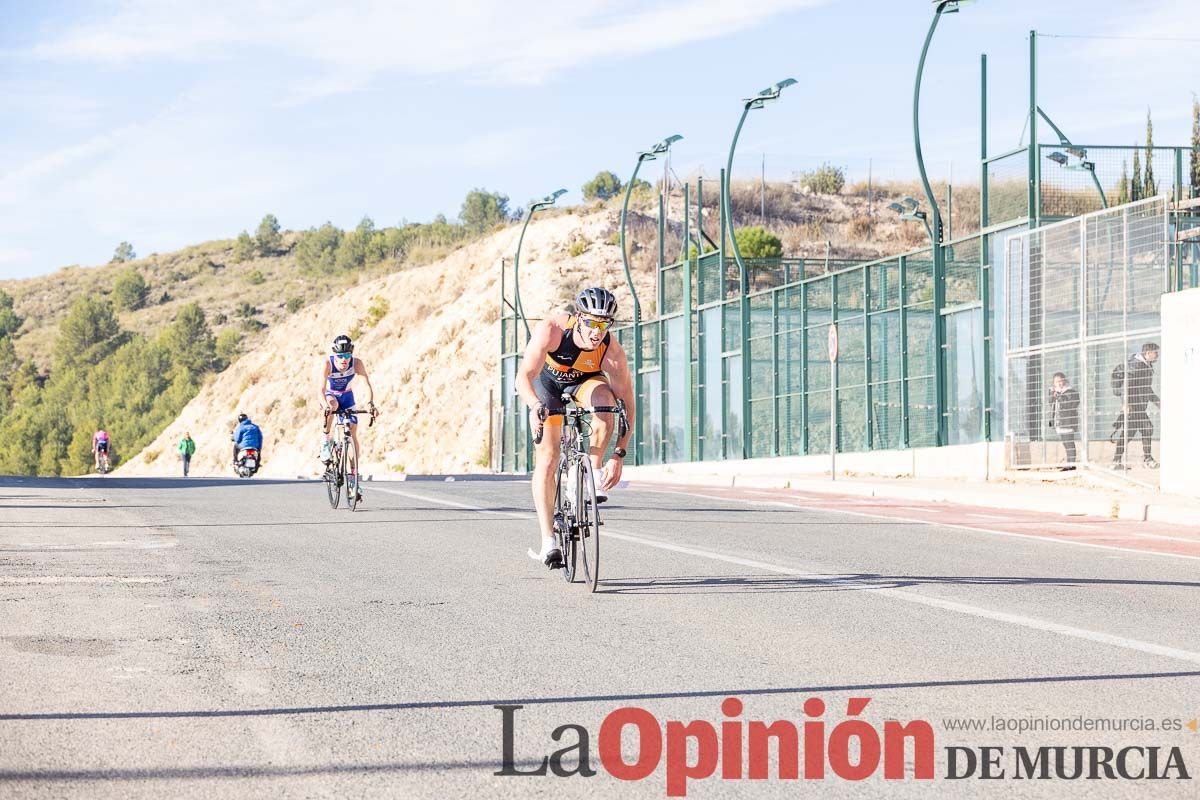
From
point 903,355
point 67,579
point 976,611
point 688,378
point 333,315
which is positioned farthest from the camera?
point 333,315

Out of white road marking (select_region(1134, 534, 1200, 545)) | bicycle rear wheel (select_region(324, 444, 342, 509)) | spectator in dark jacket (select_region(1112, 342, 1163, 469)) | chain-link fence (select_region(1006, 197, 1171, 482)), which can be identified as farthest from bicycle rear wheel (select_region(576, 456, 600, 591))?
chain-link fence (select_region(1006, 197, 1171, 482))

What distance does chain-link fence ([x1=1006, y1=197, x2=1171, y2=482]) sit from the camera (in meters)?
21.2

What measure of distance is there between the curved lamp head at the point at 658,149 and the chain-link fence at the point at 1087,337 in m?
14.1

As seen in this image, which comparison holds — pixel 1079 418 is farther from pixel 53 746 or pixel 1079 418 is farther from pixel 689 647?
pixel 53 746

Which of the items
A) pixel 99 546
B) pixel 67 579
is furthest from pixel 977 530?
pixel 67 579

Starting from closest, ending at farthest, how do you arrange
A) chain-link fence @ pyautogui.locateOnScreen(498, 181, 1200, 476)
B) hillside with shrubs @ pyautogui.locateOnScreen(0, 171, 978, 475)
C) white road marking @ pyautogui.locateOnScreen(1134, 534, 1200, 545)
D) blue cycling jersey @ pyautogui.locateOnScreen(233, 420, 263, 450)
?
white road marking @ pyautogui.locateOnScreen(1134, 534, 1200, 545)
chain-link fence @ pyautogui.locateOnScreen(498, 181, 1200, 476)
blue cycling jersey @ pyautogui.locateOnScreen(233, 420, 263, 450)
hillside with shrubs @ pyautogui.locateOnScreen(0, 171, 978, 475)

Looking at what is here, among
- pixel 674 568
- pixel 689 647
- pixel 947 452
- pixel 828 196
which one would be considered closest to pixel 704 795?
pixel 689 647

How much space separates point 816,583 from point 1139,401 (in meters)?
12.1

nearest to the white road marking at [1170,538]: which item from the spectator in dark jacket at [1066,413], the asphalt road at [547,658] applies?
the asphalt road at [547,658]

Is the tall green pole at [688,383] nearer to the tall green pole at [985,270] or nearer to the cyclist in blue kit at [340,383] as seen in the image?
the tall green pole at [985,270]

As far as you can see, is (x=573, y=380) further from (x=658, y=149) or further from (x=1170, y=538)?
(x=658, y=149)

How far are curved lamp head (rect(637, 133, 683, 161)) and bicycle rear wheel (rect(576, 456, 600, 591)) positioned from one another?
2825 cm

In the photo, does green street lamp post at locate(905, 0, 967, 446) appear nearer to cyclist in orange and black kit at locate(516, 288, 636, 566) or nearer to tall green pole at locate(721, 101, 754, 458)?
tall green pole at locate(721, 101, 754, 458)

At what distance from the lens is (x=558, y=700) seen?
636 centimetres
